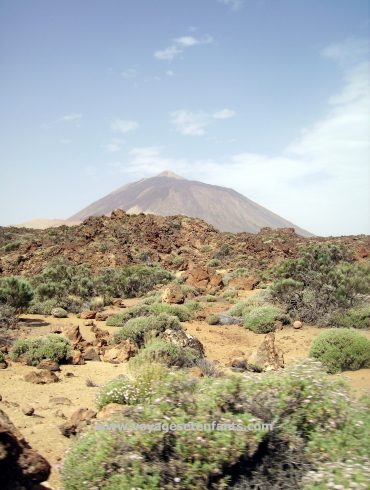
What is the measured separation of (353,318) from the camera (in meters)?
13.3

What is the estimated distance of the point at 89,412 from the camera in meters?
5.62

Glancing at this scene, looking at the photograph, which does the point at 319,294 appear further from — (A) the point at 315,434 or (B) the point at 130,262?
(B) the point at 130,262

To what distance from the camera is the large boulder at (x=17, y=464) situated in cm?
366

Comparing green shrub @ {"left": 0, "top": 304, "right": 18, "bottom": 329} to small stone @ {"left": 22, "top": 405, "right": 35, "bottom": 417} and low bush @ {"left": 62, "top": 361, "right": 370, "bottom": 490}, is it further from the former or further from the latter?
low bush @ {"left": 62, "top": 361, "right": 370, "bottom": 490}

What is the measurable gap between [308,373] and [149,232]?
36674 millimetres

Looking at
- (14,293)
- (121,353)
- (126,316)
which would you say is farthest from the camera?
(14,293)

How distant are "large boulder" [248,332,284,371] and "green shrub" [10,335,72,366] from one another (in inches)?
162

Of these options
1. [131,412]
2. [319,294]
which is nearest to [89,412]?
[131,412]

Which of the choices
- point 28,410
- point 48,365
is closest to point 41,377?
point 48,365

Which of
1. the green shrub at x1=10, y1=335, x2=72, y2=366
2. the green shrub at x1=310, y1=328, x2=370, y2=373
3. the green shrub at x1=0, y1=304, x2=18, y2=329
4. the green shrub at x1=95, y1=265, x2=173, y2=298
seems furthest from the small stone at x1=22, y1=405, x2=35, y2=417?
the green shrub at x1=95, y1=265, x2=173, y2=298

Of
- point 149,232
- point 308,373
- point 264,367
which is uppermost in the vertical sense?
point 149,232

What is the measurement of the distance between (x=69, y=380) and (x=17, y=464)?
4.59 m

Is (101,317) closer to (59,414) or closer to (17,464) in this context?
(59,414)

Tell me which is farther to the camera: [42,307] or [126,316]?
[42,307]
